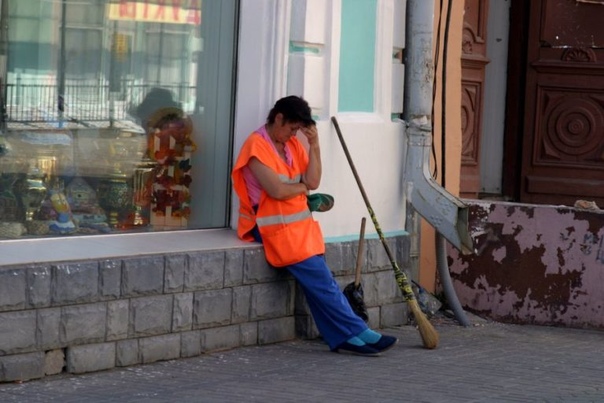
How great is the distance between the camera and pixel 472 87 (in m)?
10.8

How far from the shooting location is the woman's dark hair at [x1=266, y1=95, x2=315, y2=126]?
770cm

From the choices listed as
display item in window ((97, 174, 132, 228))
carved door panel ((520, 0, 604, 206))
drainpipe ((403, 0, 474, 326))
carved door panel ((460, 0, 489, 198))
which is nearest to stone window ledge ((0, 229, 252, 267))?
display item in window ((97, 174, 132, 228))

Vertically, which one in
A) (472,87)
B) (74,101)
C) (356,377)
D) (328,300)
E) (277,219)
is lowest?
(356,377)

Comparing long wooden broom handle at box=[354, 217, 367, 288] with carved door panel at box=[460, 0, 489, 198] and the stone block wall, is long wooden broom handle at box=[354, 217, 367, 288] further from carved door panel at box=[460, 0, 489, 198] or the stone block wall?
carved door panel at box=[460, 0, 489, 198]

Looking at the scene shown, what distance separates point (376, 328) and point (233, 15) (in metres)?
2.20

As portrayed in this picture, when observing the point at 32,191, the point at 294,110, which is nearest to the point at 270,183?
the point at 294,110

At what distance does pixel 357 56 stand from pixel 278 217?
1377 mm

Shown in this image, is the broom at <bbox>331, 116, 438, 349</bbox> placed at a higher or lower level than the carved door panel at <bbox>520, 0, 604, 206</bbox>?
lower

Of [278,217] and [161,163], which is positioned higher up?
[161,163]

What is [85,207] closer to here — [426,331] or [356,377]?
[356,377]

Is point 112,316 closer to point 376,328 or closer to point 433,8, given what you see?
point 376,328

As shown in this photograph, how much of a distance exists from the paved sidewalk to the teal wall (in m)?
1.49

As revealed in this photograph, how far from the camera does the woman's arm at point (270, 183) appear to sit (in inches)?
303

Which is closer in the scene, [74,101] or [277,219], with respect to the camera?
[74,101]
